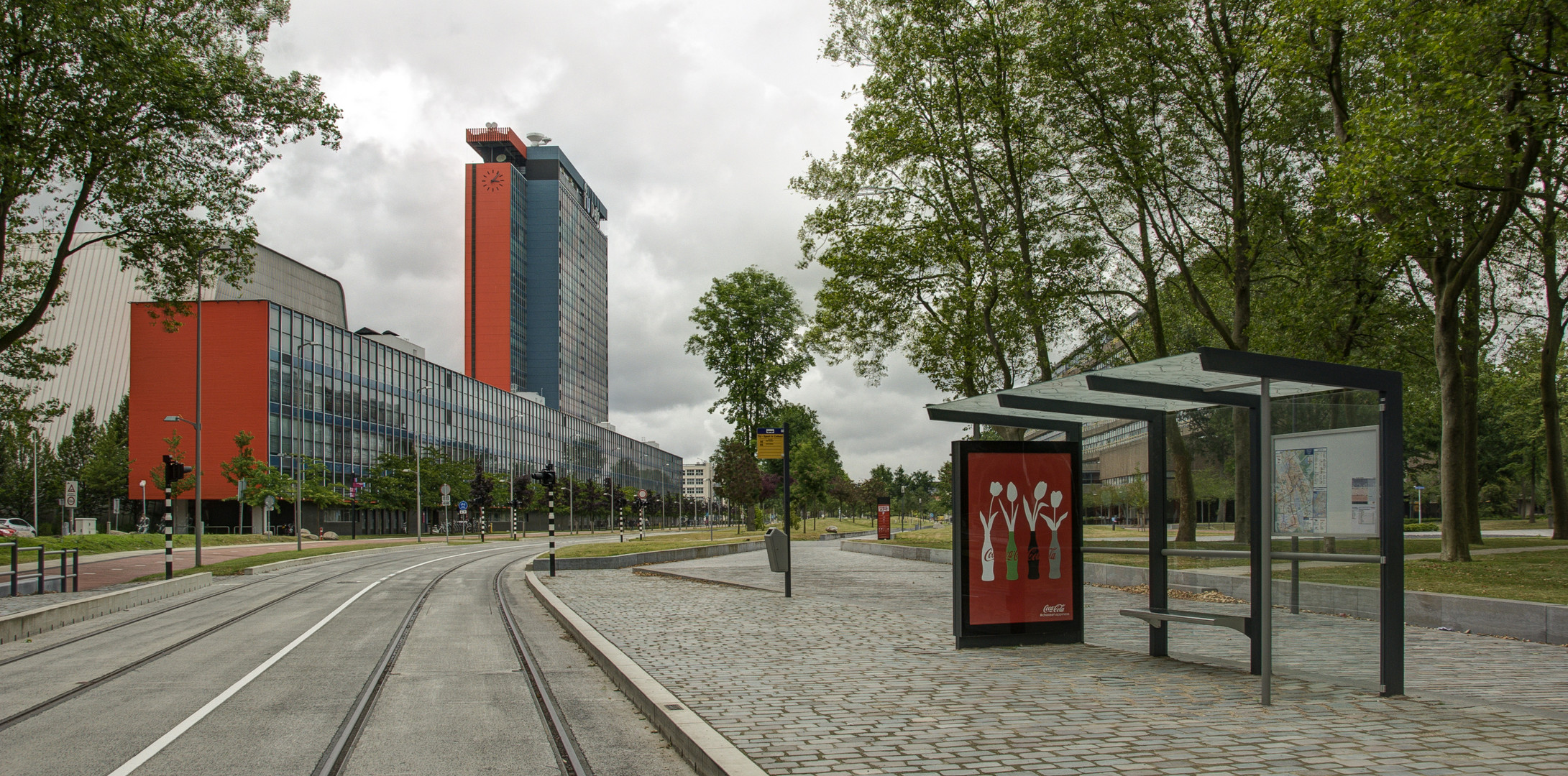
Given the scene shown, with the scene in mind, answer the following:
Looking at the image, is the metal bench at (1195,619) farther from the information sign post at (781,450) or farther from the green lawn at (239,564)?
the green lawn at (239,564)

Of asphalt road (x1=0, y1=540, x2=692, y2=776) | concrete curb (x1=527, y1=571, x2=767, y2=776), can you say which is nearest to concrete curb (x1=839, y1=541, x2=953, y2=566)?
asphalt road (x1=0, y1=540, x2=692, y2=776)

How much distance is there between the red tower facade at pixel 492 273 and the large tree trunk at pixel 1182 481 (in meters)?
149

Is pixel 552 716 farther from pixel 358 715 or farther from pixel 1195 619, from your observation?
pixel 1195 619

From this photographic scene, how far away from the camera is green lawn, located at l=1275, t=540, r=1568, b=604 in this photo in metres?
7.34

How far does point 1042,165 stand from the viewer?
26.8 metres

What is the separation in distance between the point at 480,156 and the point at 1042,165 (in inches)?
6029

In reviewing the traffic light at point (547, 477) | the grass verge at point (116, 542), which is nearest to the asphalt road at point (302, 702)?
the traffic light at point (547, 477)

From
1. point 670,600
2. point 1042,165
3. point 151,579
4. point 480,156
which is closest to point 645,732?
point 670,600

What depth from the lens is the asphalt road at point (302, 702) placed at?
19.8 ft

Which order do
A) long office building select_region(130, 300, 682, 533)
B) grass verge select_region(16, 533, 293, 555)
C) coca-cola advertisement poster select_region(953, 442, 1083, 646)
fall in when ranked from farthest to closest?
1. long office building select_region(130, 300, 682, 533)
2. grass verge select_region(16, 533, 293, 555)
3. coca-cola advertisement poster select_region(953, 442, 1083, 646)

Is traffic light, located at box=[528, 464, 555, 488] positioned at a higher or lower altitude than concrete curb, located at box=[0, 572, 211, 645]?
higher

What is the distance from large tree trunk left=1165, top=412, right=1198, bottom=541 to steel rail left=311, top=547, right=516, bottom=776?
693cm

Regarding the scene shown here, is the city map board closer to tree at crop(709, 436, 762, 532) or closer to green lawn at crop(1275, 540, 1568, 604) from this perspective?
green lawn at crop(1275, 540, 1568, 604)

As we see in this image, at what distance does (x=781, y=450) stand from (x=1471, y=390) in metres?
22.5
